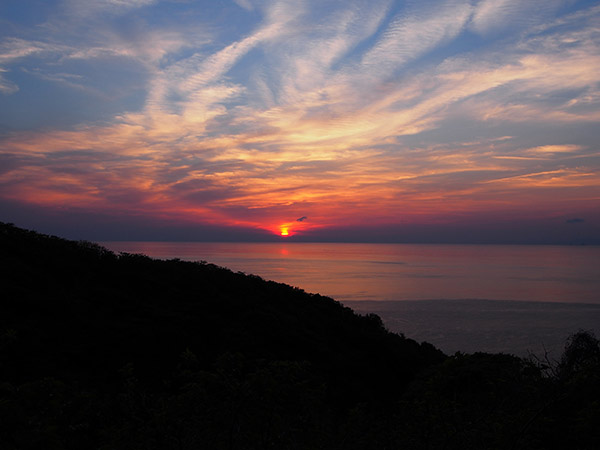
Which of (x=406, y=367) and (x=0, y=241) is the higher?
(x=0, y=241)

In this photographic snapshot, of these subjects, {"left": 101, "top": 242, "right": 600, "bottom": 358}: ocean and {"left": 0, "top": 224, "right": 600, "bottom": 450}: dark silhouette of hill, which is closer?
{"left": 0, "top": 224, "right": 600, "bottom": 450}: dark silhouette of hill

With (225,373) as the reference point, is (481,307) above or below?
below

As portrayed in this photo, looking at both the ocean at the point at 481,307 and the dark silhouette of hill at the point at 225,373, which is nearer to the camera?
the dark silhouette of hill at the point at 225,373

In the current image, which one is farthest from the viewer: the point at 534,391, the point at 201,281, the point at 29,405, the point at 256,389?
the point at 201,281

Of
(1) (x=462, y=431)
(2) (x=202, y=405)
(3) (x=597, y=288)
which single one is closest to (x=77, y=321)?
(2) (x=202, y=405)

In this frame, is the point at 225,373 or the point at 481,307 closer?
the point at 225,373

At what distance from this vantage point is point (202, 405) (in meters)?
6.84

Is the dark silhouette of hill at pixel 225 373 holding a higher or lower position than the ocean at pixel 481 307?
higher

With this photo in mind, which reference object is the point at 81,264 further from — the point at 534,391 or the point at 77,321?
the point at 534,391

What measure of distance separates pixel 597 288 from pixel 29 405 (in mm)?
105625

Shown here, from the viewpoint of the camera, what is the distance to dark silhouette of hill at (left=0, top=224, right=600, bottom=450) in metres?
6.55

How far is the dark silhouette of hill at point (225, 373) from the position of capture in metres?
6.55

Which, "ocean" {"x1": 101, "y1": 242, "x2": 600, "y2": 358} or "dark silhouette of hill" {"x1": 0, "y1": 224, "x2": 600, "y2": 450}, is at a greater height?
"dark silhouette of hill" {"x1": 0, "y1": 224, "x2": 600, "y2": 450}

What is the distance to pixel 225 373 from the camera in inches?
277
